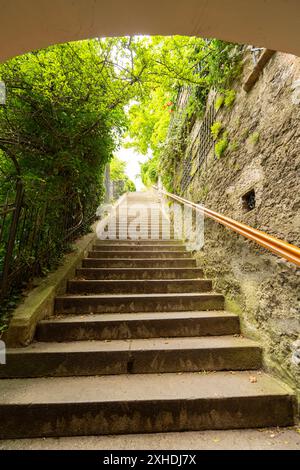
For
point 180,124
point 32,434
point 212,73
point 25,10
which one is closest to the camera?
point 25,10

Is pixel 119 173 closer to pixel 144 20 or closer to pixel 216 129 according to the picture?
pixel 216 129

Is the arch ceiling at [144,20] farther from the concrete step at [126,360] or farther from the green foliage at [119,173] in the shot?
the green foliage at [119,173]

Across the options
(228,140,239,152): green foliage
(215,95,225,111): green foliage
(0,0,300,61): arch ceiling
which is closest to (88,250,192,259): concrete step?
(228,140,239,152): green foliage

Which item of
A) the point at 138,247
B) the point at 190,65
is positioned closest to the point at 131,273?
the point at 138,247

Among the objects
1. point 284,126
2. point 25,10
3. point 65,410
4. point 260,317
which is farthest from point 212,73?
point 65,410

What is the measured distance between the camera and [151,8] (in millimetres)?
1051

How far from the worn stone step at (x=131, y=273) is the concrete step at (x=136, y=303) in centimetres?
70

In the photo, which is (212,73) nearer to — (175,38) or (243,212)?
(175,38)

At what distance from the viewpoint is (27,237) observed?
2.82m

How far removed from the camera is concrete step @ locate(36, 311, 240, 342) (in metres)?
2.42

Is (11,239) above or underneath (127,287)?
above

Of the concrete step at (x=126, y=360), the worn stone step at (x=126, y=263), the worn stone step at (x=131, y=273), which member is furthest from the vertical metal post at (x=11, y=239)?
the worn stone step at (x=126, y=263)

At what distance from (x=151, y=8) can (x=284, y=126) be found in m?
1.41

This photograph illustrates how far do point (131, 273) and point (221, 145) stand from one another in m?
2.13
